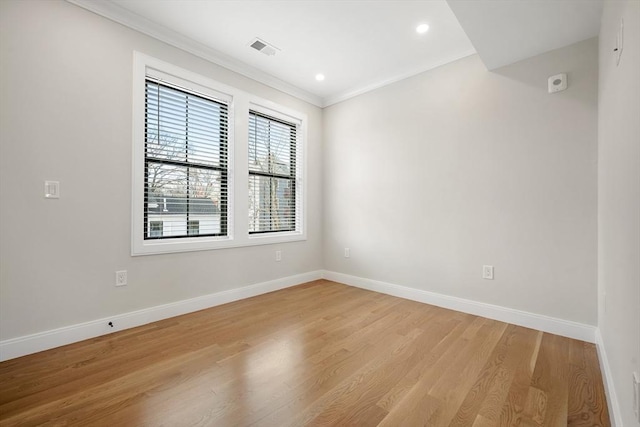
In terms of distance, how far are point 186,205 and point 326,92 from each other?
2.50 m

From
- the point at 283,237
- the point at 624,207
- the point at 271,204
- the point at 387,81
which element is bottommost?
the point at 283,237

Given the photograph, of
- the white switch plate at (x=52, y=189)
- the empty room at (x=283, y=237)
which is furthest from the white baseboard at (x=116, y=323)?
the white switch plate at (x=52, y=189)

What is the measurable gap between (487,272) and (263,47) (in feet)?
10.6

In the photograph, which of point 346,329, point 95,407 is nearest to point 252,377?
point 95,407

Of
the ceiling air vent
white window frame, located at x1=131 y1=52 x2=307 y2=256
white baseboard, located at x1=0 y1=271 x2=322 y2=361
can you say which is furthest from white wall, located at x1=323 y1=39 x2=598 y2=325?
white baseboard, located at x1=0 y1=271 x2=322 y2=361

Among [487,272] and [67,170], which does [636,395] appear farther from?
[67,170]

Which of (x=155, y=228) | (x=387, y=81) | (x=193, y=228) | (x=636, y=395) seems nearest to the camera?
(x=636, y=395)

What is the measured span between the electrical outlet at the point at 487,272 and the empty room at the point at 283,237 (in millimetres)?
12

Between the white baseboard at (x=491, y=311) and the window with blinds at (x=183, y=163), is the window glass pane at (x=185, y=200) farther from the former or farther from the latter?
the white baseboard at (x=491, y=311)

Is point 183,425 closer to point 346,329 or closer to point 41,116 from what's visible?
point 346,329

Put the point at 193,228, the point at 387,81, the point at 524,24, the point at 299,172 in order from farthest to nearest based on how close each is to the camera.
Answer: the point at 299,172 < the point at 387,81 < the point at 193,228 < the point at 524,24

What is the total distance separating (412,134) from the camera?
128 inches

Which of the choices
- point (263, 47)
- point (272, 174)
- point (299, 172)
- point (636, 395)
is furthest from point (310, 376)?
point (263, 47)

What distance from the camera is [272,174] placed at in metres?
3.70
